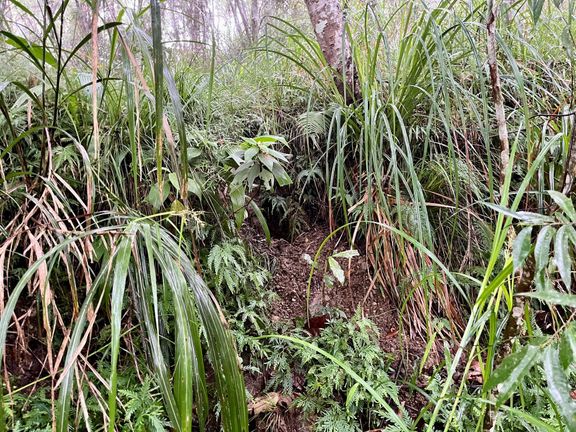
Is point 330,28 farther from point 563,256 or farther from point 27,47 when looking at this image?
point 563,256

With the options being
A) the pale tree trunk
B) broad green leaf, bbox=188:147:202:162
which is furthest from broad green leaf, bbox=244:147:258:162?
the pale tree trunk

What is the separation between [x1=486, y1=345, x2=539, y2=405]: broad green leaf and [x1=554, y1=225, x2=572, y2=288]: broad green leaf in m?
0.09

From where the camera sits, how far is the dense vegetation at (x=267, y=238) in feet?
2.41

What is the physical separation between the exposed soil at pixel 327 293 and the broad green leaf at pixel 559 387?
0.73 m

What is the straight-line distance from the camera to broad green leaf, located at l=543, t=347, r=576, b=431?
0.37 meters

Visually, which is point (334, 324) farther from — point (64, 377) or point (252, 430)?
point (64, 377)

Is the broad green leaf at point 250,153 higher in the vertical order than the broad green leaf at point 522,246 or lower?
higher

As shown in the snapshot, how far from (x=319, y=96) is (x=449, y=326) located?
3.13ft

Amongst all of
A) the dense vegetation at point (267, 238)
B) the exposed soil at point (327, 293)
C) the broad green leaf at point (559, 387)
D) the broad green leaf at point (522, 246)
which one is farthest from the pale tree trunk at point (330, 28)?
the broad green leaf at point (559, 387)

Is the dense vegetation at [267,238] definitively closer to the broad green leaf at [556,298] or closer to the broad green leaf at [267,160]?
the broad green leaf at [267,160]

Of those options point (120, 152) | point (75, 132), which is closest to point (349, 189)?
point (120, 152)

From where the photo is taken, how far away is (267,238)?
4.07ft

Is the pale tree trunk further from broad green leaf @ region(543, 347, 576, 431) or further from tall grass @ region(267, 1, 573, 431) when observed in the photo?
broad green leaf @ region(543, 347, 576, 431)

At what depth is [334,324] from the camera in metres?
1.16
